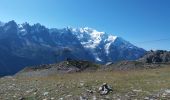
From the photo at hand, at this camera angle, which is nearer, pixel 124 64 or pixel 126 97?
A: pixel 126 97

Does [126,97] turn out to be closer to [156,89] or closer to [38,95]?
[156,89]

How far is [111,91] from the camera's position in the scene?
30.1 meters

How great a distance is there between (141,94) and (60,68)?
2603 inches

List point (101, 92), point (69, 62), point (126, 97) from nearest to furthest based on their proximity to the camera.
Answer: point (126, 97)
point (101, 92)
point (69, 62)

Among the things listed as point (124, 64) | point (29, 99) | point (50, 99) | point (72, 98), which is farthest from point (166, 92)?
point (124, 64)

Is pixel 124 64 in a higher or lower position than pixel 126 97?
higher

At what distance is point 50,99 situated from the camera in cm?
2883

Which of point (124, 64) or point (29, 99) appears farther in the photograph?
point (124, 64)

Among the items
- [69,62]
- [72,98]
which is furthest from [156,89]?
[69,62]

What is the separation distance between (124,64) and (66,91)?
59.9 metres

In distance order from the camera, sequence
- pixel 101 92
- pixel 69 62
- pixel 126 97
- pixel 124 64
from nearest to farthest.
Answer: pixel 126 97 < pixel 101 92 < pixel 124 64 < pixel 69 62

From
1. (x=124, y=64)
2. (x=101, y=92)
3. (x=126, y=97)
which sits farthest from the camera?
(x=124, y=64)

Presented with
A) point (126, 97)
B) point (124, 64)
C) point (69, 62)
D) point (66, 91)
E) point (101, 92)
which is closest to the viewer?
point (126, 97)

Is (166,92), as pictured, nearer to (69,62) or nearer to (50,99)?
(50,99)
